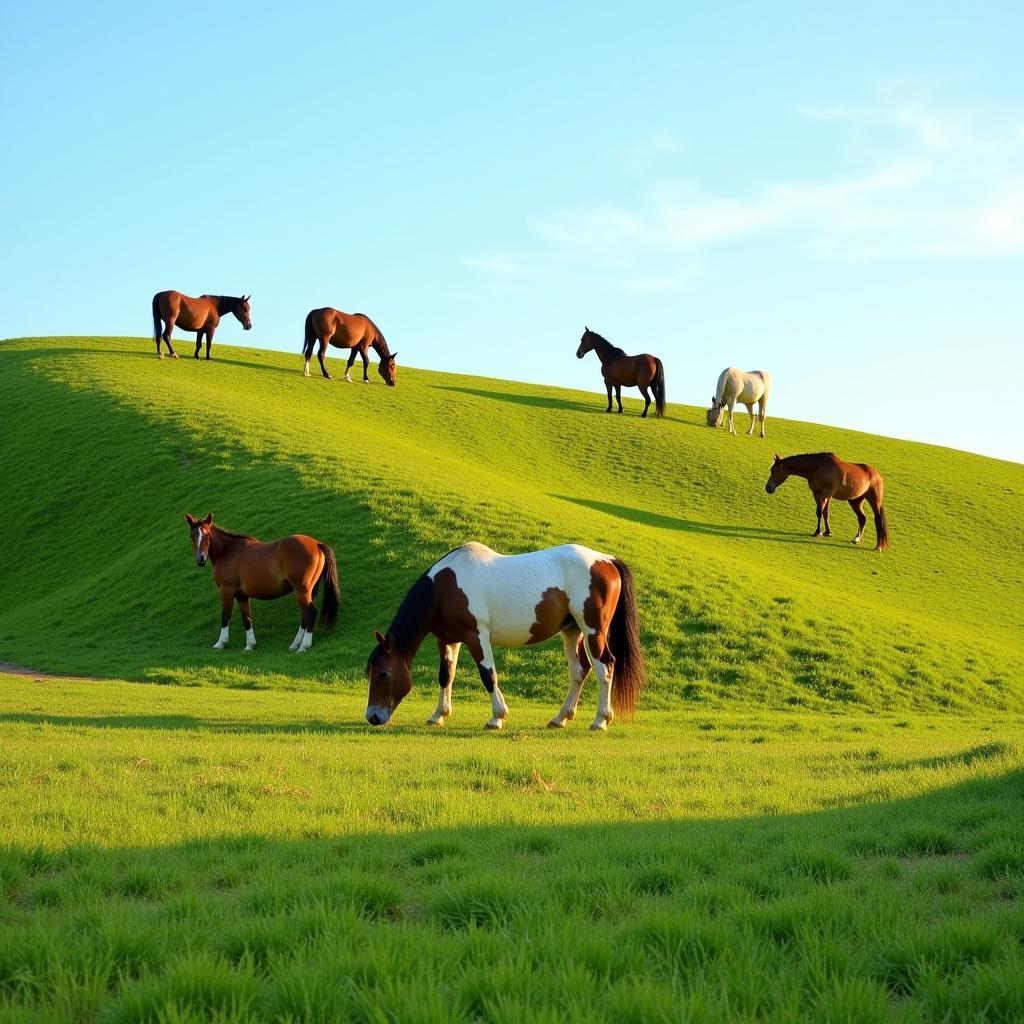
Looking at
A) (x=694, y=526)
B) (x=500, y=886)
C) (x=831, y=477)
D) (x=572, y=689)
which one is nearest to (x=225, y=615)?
(x=572, y=689)

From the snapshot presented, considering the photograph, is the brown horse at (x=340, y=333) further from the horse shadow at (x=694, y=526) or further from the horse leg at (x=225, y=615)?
the horse leg at (x=225, y=615)

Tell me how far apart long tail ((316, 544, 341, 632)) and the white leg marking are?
8.78 metres

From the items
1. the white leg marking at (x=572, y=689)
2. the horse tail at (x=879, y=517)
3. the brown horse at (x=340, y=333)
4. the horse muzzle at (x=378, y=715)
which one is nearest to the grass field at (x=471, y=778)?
the horse muzzle at (x=378, y=715)

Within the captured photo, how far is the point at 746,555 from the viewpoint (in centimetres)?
3167

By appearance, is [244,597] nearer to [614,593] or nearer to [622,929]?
[614,593]

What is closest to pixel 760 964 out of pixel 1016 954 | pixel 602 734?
pixel 1016 954

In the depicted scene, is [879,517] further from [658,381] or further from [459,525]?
[459,525]

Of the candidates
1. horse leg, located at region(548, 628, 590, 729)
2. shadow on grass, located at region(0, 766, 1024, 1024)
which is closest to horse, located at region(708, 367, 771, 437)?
horse leg, located at region(548, 628, 590, 729)

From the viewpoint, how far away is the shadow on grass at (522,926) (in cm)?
357

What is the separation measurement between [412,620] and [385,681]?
86 cm

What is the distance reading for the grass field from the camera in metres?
3.82

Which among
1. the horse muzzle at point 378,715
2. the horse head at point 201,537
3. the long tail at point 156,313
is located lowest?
the horse muzzle at point 378,715

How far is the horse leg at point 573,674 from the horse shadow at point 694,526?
19.4 meters

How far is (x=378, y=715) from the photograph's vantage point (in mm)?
12797
